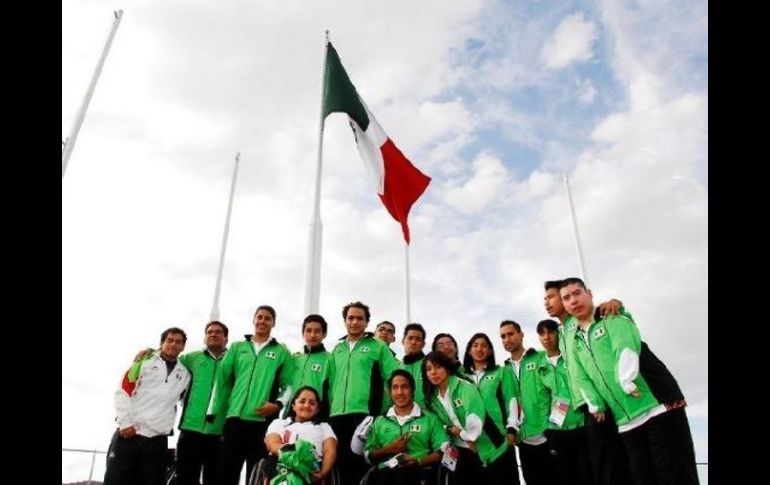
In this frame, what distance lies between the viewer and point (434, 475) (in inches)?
232

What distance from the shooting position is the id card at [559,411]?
6508 mm

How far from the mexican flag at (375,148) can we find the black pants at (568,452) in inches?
178

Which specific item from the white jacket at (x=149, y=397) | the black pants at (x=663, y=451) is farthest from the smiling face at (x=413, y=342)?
the black pants at (x=663, y=451)

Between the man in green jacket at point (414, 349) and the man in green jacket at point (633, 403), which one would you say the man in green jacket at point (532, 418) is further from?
the man in green jacket at point (633, 403)

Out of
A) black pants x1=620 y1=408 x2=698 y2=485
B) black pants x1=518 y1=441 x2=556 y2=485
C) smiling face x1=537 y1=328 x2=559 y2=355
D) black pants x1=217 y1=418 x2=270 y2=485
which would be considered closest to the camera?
black pants x1=620 y1=408 x2=698 y2=485

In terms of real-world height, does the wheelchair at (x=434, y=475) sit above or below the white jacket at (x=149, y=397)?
below

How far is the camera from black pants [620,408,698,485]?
4.42m

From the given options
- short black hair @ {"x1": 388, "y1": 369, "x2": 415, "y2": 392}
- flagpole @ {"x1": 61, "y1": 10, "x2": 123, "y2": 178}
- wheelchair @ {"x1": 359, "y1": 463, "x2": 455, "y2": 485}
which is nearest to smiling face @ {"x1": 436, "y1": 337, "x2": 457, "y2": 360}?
short black hair @ {"x1": 388, "y1": 369, "x2": 415, "y2": 392}

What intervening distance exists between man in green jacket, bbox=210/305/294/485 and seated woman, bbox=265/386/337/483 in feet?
1.81

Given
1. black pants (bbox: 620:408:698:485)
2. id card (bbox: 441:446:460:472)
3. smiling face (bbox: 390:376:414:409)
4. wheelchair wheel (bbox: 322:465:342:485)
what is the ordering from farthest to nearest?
smiling face (bbox: 390:376:414:409), id card (bbox: 441:446:460:472), wheelchair wheel (bbox: 322:465:342:485), black pants (bbox: 620:408:698:485)

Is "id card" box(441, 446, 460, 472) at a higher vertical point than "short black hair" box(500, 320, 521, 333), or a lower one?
lower

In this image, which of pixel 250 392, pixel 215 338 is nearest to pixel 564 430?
pixel 250 392

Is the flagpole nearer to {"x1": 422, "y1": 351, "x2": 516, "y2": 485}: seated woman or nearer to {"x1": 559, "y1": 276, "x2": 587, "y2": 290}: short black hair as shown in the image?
{"x1": 422, "y1": 351, "x2": 516, "y2": 485}: seated woman

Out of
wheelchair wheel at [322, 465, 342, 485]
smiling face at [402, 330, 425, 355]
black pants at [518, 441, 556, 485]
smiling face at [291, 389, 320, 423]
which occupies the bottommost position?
wheelchair wheel at [322, 465, 342, 485]
